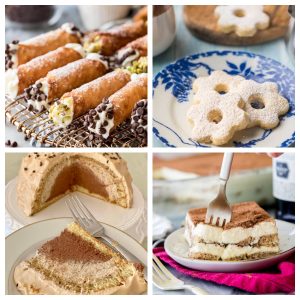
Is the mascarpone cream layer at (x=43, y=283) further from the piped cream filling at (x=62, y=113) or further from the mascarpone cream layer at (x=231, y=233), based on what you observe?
the piped cream filling at (x=62, y=113)

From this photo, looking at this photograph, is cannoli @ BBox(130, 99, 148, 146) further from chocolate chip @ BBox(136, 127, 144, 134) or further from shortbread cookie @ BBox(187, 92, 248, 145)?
shortbread cookie @ BBox(187, 92, 248, 145)

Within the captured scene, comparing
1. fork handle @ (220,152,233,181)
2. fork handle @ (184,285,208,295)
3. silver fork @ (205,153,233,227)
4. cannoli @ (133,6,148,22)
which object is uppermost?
cannoli @ (133,6,148,22)

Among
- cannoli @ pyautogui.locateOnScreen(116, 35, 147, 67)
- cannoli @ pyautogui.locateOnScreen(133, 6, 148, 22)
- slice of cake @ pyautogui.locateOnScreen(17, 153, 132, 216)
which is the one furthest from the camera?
cannoli @ pyautogui.locateOnScreen(133, 6, 148, 22)

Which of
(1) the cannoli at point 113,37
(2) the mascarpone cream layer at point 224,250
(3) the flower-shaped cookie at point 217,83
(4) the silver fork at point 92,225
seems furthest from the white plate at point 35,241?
(1) the cannoli at point 113,37

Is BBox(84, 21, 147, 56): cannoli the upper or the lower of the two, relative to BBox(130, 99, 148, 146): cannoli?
upper

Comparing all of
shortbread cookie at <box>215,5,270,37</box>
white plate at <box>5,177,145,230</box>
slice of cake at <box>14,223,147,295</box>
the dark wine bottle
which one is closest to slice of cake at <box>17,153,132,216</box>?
white plate at <box>5,177,145,230</box>

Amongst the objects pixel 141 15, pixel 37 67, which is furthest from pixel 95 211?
pixel 141 15
